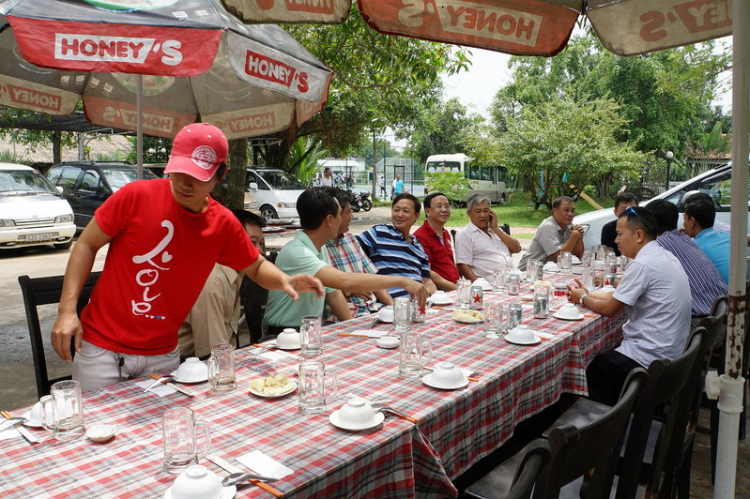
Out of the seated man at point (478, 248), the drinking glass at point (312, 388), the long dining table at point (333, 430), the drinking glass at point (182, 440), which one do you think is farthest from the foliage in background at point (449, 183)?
the drinking glass at point (182, 440)

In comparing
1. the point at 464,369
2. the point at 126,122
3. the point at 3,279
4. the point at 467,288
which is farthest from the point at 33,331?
the point at 3,279

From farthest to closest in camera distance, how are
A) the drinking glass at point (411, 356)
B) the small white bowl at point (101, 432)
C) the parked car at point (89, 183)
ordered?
the parked car at point (89, 183), the drinking glass at point (411, 356), the small white bowl at point (101, 432)

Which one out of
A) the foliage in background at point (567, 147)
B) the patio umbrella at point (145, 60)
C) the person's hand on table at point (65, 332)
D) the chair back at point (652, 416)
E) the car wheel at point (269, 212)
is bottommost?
the chair back at point (652, 416)

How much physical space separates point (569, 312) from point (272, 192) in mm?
13116

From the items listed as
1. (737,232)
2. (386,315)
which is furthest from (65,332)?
(737,232)

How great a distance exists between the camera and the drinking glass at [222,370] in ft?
7.13

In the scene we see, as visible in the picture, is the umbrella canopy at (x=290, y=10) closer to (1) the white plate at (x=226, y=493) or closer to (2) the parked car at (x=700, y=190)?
(1) the white plate at (x=226, y=493)

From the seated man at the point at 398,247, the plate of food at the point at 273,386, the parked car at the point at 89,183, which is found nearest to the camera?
the plate of food at the point at 273,386

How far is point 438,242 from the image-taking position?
5.25 metres

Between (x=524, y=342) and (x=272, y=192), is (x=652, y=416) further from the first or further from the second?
(x=272, y=192)

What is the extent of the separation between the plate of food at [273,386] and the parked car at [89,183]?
1244cm

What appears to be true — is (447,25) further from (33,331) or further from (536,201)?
(536,201)

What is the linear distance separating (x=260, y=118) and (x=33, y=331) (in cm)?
296

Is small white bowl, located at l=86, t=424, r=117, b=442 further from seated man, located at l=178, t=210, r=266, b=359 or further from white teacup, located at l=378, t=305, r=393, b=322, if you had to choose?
white teacup, located at l=378, t=305, r=393, b=322
